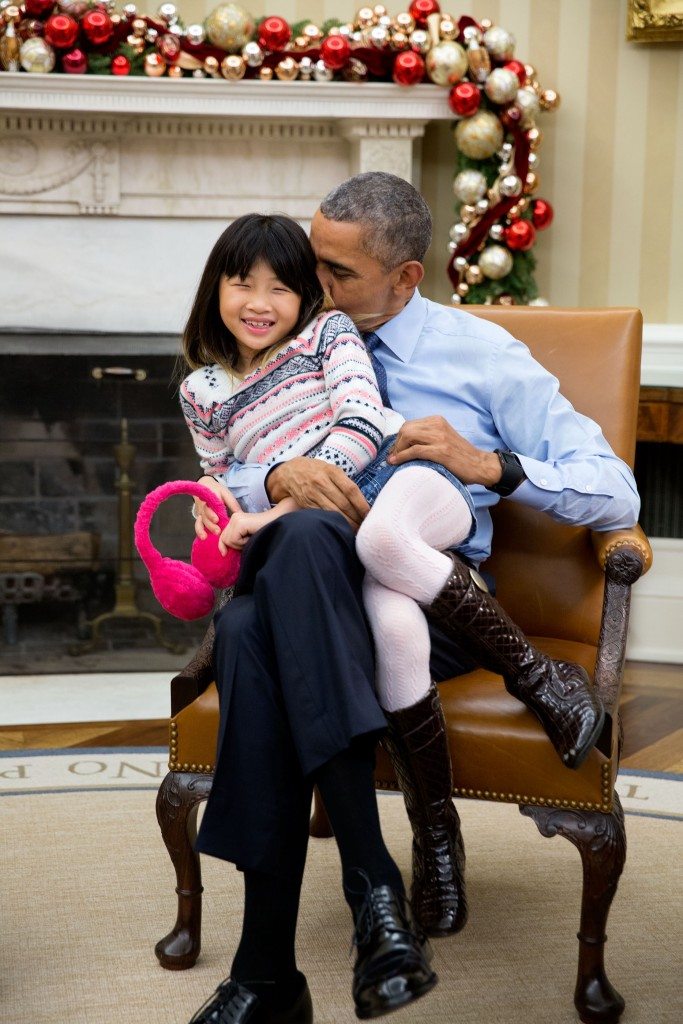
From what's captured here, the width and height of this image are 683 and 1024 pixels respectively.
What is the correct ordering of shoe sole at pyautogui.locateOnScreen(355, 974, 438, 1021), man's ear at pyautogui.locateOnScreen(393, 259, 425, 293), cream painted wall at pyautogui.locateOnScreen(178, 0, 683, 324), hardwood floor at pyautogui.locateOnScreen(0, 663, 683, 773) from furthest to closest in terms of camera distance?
cream painted wall at pyautogui.locateOnScreen(178, 0, 683, 324) → hardwood floor at pyautogui.locateOnScreen(0, 663, 683, 773) → man's ear at pyautogui.locateOnScreen(393, 259, 425, 293) → shoe sole at pyautogui.locateOnScreen(355, 974, 438, 1021)

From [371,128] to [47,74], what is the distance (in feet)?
2.92

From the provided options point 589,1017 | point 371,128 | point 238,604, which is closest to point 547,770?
Answer: point 589,1017

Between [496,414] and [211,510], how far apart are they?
0.49 metres

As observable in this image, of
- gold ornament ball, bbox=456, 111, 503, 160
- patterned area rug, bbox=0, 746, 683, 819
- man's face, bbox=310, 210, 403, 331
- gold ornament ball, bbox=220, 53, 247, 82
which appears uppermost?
gold ornament ball, bbox=220, 53, 247, 82

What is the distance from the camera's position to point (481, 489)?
1.88 m

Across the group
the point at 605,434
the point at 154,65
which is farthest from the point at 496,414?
the point at 154,65

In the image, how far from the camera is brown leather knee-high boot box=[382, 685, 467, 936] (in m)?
1.53

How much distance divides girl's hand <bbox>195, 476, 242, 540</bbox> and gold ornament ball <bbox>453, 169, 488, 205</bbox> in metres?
1.76

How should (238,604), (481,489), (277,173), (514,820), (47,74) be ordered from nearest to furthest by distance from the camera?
(238,604) → (481,489) → (514,820) → (47,74) → (277,173)

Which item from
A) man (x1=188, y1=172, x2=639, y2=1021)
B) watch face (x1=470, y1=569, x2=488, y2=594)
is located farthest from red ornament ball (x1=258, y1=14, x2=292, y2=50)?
watch face (x1=470, y1=569, x2=488, y2=594)

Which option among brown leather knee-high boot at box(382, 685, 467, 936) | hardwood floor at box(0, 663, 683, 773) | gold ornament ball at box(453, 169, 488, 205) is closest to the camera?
brown leather knee-high boot at box(382, 685, 467, 936)

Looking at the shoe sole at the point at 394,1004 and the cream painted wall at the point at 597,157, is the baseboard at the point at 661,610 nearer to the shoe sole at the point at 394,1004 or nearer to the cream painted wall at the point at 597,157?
the cream painted wall at the point at 597,157

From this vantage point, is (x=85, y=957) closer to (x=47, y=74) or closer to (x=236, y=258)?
(x=236, y=258)

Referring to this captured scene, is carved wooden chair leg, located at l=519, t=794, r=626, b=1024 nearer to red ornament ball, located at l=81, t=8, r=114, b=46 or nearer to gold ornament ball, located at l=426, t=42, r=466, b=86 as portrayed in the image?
gold ornament ball, located at l=426, t=42, r=466, b=86
